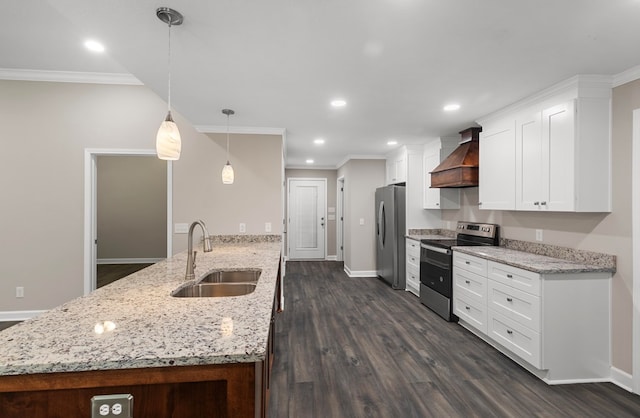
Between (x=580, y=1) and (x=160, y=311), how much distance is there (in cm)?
252

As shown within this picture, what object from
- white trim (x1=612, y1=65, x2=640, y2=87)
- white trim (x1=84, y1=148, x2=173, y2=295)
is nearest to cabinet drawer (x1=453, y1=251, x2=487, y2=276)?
white trim (x1=612, y1=65, x2=640, y2=87)

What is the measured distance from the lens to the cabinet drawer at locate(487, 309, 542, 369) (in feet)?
7.98

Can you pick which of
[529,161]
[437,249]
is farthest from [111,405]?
[437,249]

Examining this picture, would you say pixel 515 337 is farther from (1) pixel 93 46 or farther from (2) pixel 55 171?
(2) pixel 55 171

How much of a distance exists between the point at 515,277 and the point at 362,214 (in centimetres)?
357

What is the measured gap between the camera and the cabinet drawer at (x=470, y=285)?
309cm

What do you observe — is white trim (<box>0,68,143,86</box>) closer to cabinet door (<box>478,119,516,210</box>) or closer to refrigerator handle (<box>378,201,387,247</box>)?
refrigerator handle (<box>378,201,387,247</box>)

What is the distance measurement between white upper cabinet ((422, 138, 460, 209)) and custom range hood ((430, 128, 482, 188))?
1.15 feet

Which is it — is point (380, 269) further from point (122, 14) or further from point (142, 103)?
point (122, 14)

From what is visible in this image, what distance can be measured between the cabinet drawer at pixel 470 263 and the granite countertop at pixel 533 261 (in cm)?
6

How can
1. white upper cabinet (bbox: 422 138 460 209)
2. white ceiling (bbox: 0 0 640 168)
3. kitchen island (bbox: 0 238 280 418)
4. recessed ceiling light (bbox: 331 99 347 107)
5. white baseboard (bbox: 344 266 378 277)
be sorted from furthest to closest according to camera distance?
white baseboard (bbox: 344 266 378 277) < white upper cabinet (bbox: 422 138 460 209) < recessed ceiling light (bbox: 331 99 347 107) < white ceiling (bbox: 0 0 640 168) < kitchen island (bbox: 0 238 280 418)

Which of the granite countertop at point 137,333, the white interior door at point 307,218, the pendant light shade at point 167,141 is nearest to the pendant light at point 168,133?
the pendant light shade at point 167,141

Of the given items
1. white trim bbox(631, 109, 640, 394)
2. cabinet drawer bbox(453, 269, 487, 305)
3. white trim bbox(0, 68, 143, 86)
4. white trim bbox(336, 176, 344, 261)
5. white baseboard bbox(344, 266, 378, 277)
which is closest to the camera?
white trim bbox(631, 109, 640, 394)

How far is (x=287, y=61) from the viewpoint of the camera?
2.18 metres
